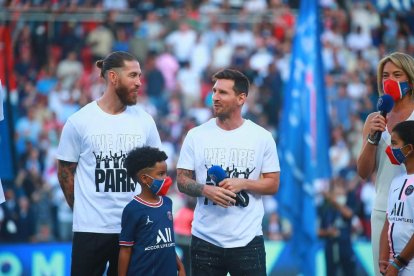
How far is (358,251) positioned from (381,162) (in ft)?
25.9

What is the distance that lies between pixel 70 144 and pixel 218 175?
1.18 meters

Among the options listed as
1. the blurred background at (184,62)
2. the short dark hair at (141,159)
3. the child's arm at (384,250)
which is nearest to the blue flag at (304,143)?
the blurred background at (184,62)

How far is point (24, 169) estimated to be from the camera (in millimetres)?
18156

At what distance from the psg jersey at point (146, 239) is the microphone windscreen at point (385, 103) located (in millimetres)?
1773

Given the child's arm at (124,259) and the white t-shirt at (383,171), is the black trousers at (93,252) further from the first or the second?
the white t-shirt at (383,171)

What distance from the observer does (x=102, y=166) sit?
789 cm

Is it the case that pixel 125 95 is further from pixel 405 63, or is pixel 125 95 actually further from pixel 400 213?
pixel 400 213

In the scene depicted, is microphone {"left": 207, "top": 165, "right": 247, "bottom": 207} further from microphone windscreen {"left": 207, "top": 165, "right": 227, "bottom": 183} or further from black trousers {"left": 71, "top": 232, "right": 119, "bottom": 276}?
black trousers {"left": 71, "top": 232, "right": 119, "bottom": 276}

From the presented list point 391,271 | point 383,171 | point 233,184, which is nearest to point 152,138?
point 233,184

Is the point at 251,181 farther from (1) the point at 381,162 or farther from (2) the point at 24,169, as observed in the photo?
(2) the point at 24,169

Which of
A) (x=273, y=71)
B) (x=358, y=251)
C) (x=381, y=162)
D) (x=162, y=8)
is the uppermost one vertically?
(x=162, y=8)

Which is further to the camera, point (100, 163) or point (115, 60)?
point (115, 60)

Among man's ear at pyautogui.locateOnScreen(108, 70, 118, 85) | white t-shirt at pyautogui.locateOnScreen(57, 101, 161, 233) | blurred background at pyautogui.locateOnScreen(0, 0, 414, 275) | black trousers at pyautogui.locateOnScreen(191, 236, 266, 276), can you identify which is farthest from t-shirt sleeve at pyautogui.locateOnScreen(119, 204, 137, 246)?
blurred background at pyautogui.locateOnScreen(0, 0, 414, 275)

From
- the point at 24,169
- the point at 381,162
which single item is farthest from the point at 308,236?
the point at 381,162
